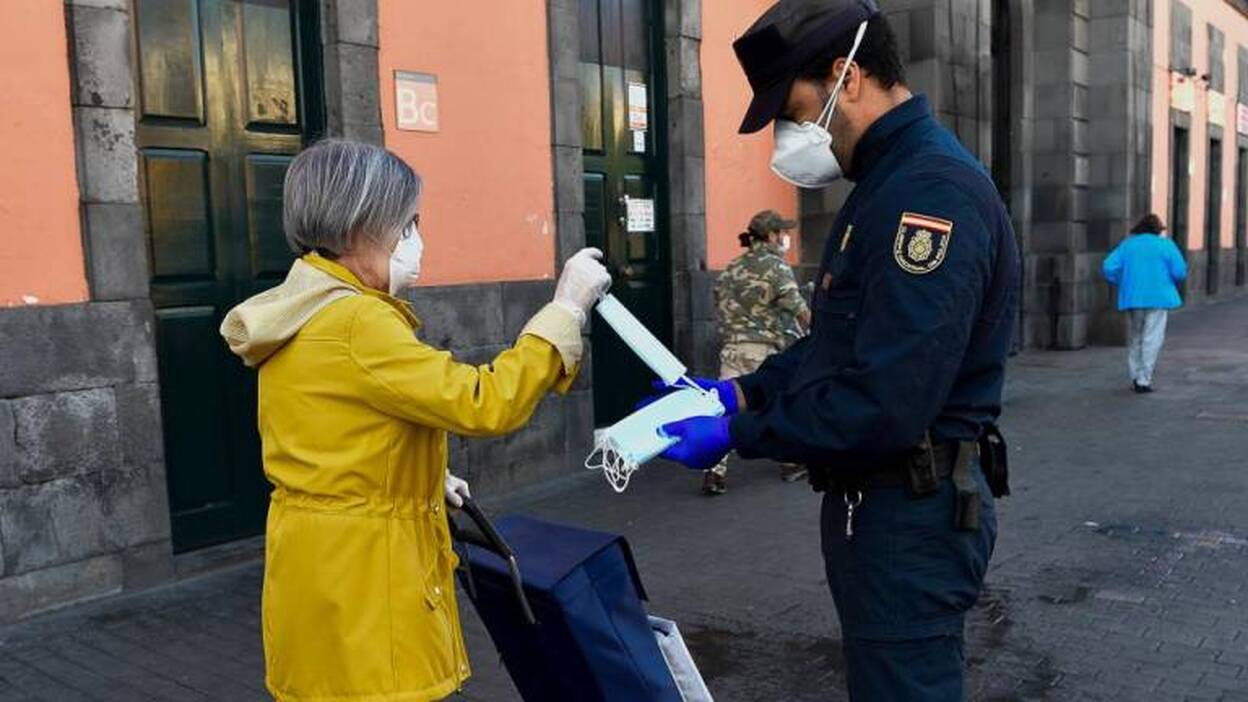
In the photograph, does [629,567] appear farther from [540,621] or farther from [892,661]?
[892,661]

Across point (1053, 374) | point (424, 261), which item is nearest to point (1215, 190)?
point (1053, 374)

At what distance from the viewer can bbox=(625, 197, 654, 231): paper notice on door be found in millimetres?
8602

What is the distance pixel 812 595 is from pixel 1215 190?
21.1 metres

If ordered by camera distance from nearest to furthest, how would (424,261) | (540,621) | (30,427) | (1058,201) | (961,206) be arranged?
(961,206)
(540,621)
(30,427)
(424,261)
(1058,201)

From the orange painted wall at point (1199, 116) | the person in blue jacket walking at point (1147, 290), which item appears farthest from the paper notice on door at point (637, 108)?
the orange painted wall at point (1199, 116)

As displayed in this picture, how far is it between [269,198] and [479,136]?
1615 mm

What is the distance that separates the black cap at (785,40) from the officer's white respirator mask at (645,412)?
0.51m

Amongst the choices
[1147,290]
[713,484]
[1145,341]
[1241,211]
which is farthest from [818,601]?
[1241,211]

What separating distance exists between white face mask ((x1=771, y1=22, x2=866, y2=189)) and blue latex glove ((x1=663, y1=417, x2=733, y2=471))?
63 cm

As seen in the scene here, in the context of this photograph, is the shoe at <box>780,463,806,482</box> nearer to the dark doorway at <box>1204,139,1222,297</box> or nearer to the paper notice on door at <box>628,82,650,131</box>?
the paper notice on door at <box>628,82,650,131</box>

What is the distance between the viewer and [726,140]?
30.9ft

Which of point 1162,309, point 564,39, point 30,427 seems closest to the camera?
point 30,427

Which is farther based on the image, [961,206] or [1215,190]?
[1215,190]

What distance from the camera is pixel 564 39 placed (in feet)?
25.5
